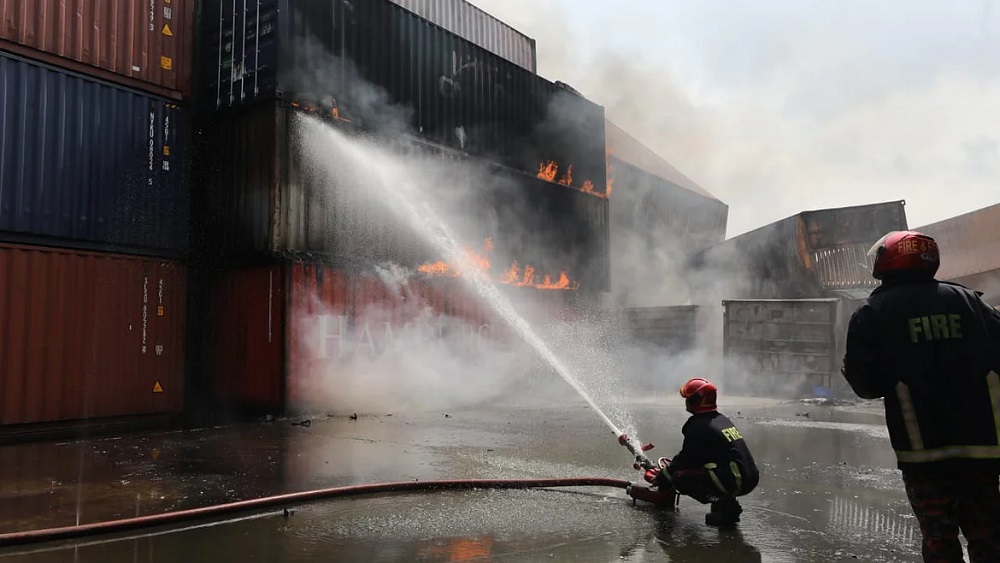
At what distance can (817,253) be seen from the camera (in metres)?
17.3

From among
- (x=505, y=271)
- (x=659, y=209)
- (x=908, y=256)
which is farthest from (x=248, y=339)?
(x=659, y=209)

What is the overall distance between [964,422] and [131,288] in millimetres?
10719

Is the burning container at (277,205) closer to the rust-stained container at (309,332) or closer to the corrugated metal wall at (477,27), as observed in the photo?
the rust-stained container at (309,332)

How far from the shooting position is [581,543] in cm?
356

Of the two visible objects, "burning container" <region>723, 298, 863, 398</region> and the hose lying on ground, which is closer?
the hose lying on ground

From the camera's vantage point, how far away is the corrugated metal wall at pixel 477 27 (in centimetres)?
1717

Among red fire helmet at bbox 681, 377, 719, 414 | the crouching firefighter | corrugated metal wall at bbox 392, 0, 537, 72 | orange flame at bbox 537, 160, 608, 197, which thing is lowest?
the crouching firefighter

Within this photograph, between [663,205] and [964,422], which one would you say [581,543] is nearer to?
[964,422]

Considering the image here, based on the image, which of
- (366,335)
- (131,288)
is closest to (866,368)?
(366,335)

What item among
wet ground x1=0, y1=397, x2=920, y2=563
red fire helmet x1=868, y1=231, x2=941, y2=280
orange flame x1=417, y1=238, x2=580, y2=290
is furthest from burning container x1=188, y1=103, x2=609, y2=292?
red fire helmet x1=868, y1=231, x2=941, y2=280

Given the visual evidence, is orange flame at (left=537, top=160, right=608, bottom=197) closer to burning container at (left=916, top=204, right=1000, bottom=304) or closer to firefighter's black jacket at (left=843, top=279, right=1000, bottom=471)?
burning container at (left=916, top=204, right=1000, bottom=304)

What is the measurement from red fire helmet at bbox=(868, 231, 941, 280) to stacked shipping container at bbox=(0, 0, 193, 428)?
1017 cm

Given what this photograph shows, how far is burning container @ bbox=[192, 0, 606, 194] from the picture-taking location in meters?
11.0

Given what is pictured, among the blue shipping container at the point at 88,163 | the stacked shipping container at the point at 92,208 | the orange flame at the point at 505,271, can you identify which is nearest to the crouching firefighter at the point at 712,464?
the orange flame at the point at 505,271
